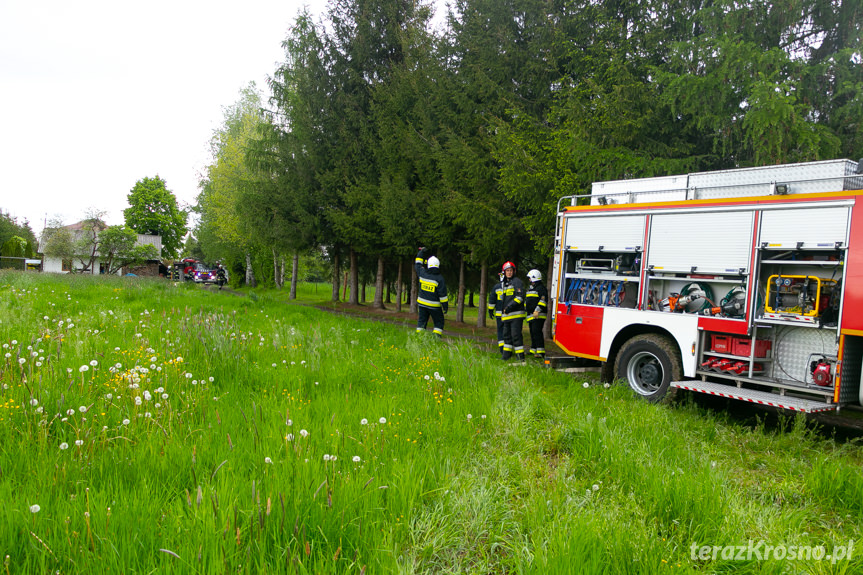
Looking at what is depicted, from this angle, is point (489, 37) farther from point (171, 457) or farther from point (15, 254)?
point (15, 254)

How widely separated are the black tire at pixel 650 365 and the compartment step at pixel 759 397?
31cm

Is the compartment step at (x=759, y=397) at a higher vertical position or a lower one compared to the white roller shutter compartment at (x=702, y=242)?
lower

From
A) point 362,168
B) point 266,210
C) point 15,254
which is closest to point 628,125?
point 362,168

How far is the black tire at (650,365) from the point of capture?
7832 mm

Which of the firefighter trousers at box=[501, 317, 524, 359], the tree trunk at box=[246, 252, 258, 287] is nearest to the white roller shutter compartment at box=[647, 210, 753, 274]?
the firefighter trousers at box=[501, 317, 524, 359]

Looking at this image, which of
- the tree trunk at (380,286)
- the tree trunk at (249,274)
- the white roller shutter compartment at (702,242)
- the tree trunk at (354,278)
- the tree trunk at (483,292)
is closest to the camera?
the white roller shutter compartment at (702,242)

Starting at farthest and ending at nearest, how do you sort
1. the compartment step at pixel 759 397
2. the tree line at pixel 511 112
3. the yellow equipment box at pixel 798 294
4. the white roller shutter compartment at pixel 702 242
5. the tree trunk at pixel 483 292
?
the tree trunk at pixel 483 292 → the tree line at pixel 511 112 → the white roller shutter compartment at pixel 702 242 → the yellow equipment box at pixel 798 294 → the compartment step at pixel 759 397

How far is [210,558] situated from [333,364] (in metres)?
4.29

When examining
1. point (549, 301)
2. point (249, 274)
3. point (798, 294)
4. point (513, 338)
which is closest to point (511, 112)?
point (549, 301)

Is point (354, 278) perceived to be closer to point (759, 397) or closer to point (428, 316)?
point (428, 316)

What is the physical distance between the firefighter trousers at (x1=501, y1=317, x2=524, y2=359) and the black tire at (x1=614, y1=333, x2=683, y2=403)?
272 centimetres

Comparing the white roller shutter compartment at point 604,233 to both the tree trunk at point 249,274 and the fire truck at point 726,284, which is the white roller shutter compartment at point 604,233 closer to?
the fire truck at point 726,284

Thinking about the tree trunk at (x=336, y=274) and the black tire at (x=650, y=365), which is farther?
the tree trunk at (x=336, y=274)

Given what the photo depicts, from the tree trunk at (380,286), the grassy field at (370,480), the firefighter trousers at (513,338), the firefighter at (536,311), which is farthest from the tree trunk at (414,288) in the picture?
the grassy field at (370,480)
